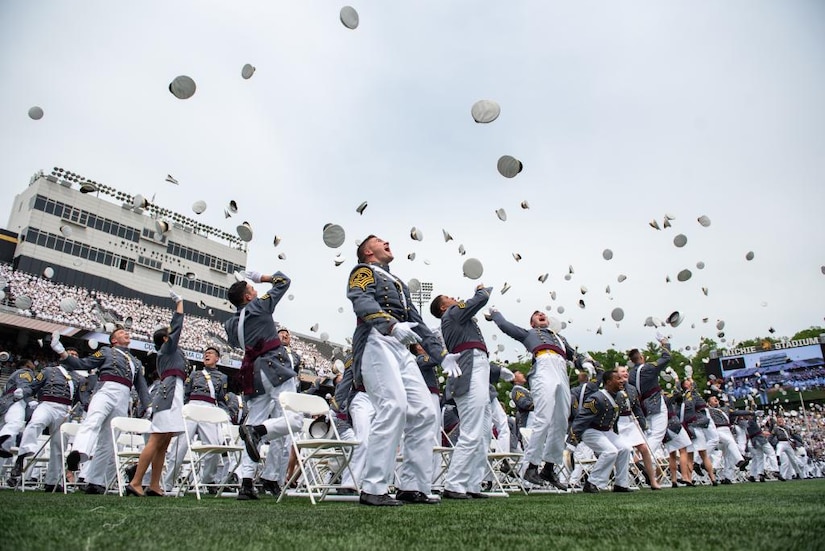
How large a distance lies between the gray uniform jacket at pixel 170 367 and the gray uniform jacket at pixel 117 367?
65cm

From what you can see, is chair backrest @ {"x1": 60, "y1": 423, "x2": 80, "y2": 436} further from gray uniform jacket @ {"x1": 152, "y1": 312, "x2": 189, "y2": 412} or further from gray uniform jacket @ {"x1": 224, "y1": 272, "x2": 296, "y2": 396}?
gray uniform jacket @ {"x1": 224, "y1": 272, "x2": 296, "y2": 396}

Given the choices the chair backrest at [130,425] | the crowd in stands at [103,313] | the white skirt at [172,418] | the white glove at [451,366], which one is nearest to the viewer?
the white glove at [451,366]

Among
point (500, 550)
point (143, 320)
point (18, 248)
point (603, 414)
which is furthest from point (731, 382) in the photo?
point (18, 248)

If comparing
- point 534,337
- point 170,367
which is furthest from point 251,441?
point 534,337

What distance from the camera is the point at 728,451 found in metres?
13.3

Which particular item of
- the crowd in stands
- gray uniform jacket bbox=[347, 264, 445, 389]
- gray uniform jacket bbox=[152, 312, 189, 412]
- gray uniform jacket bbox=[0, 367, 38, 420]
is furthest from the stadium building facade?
gray uniform jacket bbox=[347, 264, 445, 389]

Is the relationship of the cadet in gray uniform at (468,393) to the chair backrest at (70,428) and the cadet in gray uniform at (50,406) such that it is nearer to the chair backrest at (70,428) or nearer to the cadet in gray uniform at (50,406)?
the chair backrest at (70,428)

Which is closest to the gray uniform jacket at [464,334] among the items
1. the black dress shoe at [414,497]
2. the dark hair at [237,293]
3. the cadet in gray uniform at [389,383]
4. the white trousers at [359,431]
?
the white trousers at [359,431]

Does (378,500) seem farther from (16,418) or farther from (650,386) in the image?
(16,418)

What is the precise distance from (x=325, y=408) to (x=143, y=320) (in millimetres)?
41260

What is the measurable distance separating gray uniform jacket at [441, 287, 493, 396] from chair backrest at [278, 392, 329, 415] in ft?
4.96

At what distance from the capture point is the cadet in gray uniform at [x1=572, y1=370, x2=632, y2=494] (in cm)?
786

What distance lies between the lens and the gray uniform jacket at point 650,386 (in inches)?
401

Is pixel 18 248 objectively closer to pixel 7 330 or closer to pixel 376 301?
pixel 7 330
